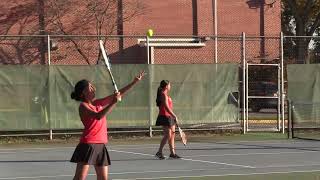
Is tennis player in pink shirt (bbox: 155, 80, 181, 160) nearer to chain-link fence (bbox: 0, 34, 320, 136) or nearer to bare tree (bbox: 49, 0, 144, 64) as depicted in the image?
chain-link fence (bbox: 0, 34, 320, 136)

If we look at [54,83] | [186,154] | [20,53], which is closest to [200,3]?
[20,53]

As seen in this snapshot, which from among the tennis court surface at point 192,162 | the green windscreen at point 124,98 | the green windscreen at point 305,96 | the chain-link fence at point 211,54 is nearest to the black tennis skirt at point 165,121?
the tennis court surface at point 192,162

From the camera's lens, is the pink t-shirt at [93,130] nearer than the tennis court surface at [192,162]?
Yes

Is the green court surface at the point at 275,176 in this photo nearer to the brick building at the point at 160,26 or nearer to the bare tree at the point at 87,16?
the brick building at the point at 160,26

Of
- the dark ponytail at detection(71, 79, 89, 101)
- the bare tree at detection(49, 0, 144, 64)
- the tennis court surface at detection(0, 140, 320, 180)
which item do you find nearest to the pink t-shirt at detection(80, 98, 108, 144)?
the dark ponytail at detection(71, 79, 89, 101)

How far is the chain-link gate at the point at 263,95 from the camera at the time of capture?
70.7ft

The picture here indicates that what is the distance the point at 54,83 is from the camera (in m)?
19.9

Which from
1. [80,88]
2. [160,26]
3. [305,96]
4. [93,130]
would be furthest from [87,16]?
[80,88]

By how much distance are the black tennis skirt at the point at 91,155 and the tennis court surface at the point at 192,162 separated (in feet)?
11.0

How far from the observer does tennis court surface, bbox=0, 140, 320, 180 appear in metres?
12.3

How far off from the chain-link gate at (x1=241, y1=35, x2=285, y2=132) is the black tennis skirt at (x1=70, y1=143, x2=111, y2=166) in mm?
13066

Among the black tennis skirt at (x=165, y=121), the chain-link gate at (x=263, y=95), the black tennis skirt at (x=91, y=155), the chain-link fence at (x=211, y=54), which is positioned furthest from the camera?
the chain-link fence at (x=211, y=54)

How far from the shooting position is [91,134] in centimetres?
870

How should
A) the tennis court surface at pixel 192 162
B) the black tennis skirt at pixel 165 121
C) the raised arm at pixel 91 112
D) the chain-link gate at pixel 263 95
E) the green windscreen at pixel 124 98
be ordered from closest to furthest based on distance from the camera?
1. the raised arm at pixel 91 112
2. the tennis court surface at pixel 192 162
3. the black tennis skirt at pixel 165 121
4. the green windscreen at pixel 124 98
5. the chain-link gate at pixel 263 95
